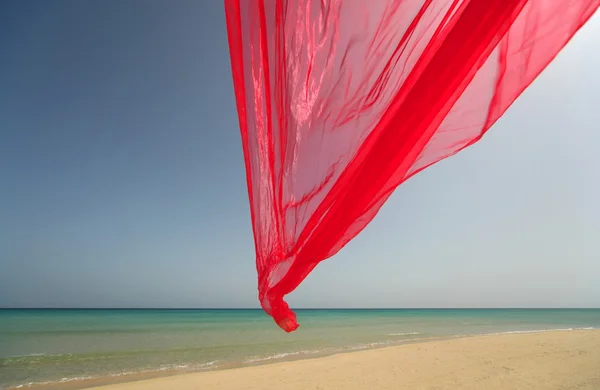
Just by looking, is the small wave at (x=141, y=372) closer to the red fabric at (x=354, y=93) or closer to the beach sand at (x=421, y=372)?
the beach sand at (x=421, y=372)

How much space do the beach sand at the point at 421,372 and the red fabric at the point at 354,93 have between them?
7.17 m

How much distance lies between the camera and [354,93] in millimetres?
1073

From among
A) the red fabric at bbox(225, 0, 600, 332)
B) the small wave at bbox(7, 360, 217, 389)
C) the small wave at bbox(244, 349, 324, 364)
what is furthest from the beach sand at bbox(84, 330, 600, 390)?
the red fabric at bbox(225, 0, 600, 332)

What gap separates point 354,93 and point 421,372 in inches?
347

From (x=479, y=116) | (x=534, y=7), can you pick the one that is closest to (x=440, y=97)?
(x=479, y=116)

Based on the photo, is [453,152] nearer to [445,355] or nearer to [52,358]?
[445,355]

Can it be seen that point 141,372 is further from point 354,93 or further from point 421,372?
point 354,93

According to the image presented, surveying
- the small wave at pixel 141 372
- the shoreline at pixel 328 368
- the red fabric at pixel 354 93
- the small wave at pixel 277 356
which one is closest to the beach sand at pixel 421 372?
the shoreline at pixel 328 368

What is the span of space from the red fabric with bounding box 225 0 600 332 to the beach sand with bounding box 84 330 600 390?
23.5 feet

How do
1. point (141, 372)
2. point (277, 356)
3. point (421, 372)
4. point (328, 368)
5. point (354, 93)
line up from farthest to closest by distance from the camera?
point (277, 356) → point (141, 372) → point (328, 368) → point (421, 372) → point (354, 93)

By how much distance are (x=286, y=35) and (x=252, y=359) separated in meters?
11.3

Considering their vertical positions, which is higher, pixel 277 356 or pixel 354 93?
pixel 354 93

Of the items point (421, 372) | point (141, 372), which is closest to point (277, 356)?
point (141, 372)

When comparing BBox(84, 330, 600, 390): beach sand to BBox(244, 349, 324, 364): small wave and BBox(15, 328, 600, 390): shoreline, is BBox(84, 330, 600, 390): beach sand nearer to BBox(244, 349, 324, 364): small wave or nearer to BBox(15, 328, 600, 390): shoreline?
BBox(15, 328, 600, 390): shoreline
